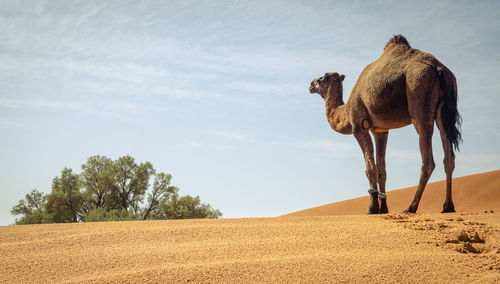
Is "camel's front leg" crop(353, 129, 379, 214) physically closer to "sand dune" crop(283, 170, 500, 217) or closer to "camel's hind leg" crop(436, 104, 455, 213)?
"camel's hind leg" crop(436, 104, 455, 213)

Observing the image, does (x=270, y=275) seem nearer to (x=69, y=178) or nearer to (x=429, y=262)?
(x=429, y=262)

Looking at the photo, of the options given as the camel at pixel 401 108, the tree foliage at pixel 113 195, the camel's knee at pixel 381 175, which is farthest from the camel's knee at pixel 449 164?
the tree foliage at pixel 113 195

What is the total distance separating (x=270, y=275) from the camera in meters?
4.61

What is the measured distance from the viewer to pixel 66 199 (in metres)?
26.8

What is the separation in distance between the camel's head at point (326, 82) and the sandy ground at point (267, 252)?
5.73 meters

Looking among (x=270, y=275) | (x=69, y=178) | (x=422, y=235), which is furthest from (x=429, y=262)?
(x=69, y=178)

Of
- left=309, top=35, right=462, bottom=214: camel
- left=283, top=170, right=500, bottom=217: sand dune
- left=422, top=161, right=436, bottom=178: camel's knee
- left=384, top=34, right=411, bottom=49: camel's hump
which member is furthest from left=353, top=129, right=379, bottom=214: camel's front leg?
left=283, top=170, right=500, bottom=217: sand dune

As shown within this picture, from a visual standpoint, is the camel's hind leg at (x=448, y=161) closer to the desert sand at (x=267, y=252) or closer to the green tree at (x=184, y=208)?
the desert sand at (x=267, y=252)

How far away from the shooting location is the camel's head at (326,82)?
12617 millimetres

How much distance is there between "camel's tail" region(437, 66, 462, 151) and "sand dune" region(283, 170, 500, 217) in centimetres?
794

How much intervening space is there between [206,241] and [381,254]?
8.27 feet

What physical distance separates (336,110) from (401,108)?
2.85 metres

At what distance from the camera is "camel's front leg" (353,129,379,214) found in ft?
33.3

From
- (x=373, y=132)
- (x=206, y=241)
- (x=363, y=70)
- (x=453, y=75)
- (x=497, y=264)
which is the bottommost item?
(x=497, y=264)
